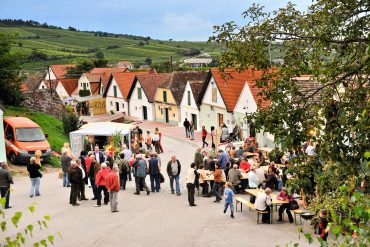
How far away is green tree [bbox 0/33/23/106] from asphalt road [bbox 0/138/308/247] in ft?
64.8

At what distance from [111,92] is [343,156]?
55.7 metres

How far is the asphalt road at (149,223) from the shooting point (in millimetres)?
15477

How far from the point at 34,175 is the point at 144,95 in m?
37.5

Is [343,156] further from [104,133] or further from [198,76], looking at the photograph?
[198,76]

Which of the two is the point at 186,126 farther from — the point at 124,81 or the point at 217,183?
the point at 124,81

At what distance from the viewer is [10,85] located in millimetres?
40875

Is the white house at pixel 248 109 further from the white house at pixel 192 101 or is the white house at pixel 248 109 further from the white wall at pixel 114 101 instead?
the white wall at pixel 114 101

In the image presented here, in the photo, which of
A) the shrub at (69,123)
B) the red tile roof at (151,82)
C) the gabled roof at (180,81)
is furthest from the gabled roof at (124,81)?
the shrub at (69,123)

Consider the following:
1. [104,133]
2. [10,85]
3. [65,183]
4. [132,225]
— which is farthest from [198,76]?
[132,225]

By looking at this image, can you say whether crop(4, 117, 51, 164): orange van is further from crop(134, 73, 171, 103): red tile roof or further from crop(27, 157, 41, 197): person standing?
crop(134, 73, 171, 103): red tile roof

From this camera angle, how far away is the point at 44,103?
1795 inches

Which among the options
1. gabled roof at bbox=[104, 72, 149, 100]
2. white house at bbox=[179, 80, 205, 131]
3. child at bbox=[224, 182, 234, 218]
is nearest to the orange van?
child at bbox=[224, 182, 234, 218]

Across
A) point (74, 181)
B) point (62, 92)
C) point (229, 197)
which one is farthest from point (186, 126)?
point (62, 92)

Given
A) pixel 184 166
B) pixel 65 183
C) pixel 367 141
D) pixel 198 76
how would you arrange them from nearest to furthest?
pixel 367 141 → pixel 65 183 → pixel 184 166 → pixel 198 76
